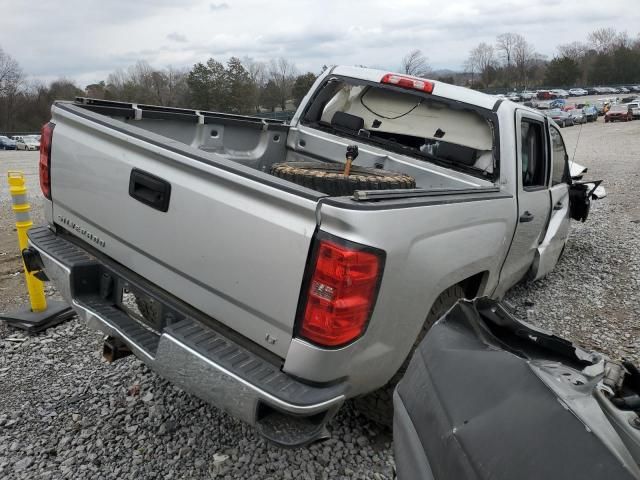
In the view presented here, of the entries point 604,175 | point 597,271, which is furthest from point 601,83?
point 597,271

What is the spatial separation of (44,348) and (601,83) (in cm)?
11031

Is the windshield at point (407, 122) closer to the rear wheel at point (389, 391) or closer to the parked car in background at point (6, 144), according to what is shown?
the rear wheel at point (389, 391)

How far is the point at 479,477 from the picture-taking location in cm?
130

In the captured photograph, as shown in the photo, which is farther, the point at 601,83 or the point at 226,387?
the point at 601,83

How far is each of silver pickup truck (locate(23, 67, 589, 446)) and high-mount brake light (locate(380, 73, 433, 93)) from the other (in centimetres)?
29

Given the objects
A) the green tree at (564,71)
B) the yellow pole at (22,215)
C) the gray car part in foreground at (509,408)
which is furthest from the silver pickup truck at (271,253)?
the green tree at (564,71)

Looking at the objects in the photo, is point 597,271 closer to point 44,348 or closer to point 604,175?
point 44,348

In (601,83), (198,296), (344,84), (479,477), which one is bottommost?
(198,296)

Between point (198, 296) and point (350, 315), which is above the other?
point (350, 315)

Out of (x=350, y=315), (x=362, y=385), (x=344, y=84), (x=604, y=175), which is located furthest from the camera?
(x=604, y=175)

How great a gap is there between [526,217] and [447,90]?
1.18 meters

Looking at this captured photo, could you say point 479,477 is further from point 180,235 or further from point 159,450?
point 159,450

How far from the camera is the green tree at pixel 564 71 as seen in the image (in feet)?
297

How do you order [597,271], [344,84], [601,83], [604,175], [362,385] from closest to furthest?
[362,385]
[344,84]
[597,271]
[604,175]
[601,83]
